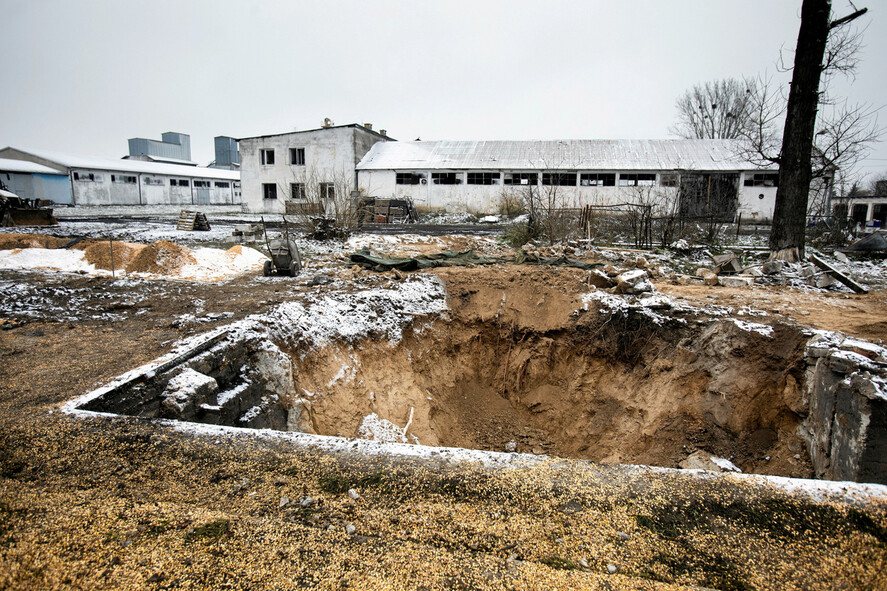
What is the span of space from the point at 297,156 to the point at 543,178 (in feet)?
50.2

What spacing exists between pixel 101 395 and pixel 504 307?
16.9 feet

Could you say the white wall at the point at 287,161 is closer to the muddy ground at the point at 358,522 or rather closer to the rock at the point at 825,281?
the rock at the point at 825,281

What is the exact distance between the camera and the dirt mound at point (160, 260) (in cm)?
841

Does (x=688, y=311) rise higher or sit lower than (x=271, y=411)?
higher

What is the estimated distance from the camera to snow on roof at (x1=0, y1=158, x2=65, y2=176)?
92.6 feet

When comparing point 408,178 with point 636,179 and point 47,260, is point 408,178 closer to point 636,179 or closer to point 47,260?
point 636,179

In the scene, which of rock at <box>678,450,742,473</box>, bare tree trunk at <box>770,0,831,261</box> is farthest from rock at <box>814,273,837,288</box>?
rock at <box>678,450,742,473</box>

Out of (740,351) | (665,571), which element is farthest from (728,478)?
(740,351)

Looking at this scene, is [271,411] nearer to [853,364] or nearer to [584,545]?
[584,545]

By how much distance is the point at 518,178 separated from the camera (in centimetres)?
2650

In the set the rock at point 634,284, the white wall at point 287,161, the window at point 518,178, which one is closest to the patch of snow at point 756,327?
the rock at point 634,284

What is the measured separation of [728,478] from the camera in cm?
247

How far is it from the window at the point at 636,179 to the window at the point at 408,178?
11.3 metres

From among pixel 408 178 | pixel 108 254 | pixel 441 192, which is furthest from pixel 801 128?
pixel 408 178
